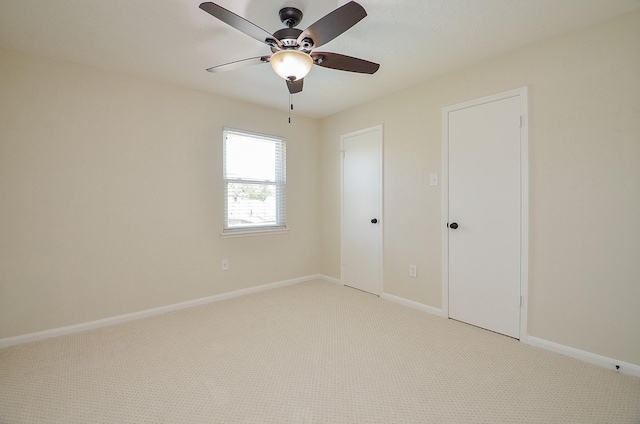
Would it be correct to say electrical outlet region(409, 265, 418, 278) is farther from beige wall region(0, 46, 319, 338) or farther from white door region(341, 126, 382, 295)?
beige wall region(0, 46, 319, 338)

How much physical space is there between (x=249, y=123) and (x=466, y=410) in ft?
11.4

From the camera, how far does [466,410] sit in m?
1.60

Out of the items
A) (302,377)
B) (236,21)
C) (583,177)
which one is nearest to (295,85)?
(236,21)

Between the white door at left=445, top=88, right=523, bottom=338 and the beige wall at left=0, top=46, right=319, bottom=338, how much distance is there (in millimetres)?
2413

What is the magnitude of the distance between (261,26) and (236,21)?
1.85 feet

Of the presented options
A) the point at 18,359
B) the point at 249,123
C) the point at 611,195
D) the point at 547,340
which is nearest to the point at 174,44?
the point at 249,123

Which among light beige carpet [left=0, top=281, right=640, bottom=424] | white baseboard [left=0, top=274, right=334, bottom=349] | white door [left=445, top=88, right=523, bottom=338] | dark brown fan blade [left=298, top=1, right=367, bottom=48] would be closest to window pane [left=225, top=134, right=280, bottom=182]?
white baseboard [left=0, top=274, right=334, bottom=349]

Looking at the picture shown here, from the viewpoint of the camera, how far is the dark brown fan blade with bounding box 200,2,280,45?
1.41 meters

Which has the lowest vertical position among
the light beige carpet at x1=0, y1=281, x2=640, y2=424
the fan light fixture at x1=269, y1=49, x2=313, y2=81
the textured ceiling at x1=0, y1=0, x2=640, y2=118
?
the light beige carpet at x1=0, y1=281, x2=640, y2=424

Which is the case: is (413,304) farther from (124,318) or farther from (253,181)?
(124,318)

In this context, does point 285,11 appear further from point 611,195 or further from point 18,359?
point 18,359

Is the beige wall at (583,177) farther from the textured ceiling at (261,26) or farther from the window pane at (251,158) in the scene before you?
the window pane at (251,158)

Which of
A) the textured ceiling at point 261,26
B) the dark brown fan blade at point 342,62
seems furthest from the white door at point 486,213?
the dark brown fan blade at point 342,62

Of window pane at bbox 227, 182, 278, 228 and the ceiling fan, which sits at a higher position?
the ceiling fan
